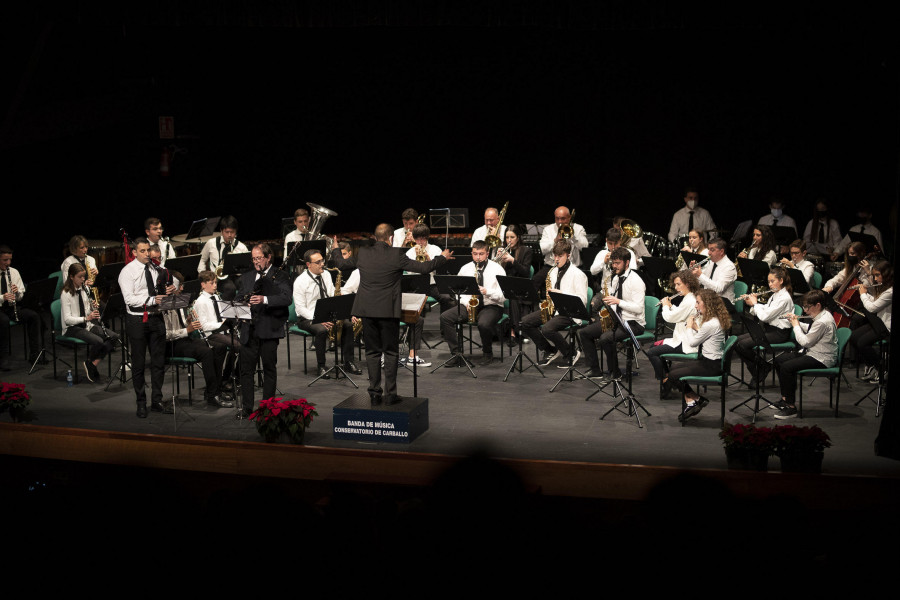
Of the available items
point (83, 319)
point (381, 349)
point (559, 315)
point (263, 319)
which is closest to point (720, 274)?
point (559, 315)

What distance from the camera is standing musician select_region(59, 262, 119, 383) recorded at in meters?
9.42

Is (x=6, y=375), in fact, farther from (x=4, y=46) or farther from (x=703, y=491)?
(x=703, y=491)

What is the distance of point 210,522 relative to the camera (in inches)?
131

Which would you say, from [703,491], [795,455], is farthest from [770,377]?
[703,491]

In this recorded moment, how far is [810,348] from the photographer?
8.19 m

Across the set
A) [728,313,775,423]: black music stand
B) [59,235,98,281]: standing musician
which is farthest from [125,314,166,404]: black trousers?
[728,313,775,423]: black music stand

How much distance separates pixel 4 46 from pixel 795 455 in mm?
10430

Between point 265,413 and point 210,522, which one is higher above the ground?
point 210,522

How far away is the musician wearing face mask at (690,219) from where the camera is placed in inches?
560

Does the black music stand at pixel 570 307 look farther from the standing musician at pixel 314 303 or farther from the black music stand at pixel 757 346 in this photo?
the standing musician at pixel 314 303

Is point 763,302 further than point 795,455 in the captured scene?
Yes

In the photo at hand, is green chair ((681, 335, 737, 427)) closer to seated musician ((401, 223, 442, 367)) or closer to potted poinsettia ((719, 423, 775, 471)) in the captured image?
potted poinsettia ((719, 423, 775, 471))

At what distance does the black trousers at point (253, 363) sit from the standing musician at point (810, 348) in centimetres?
460

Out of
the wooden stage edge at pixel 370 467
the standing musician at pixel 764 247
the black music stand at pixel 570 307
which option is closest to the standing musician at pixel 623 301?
the black music stand at pixel 570 307
